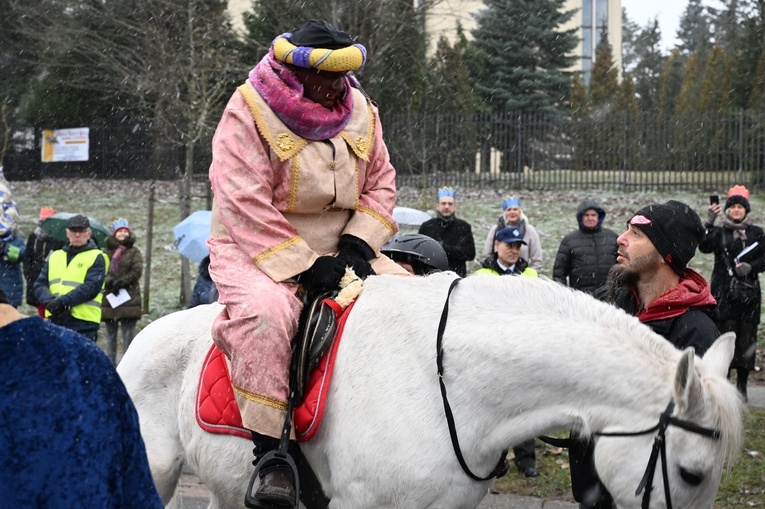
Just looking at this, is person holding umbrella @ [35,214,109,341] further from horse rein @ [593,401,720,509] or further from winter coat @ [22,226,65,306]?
horse rein @ [593,401,720,509]

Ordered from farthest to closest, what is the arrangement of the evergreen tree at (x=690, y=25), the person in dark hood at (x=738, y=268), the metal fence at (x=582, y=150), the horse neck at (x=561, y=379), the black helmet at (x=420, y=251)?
the evergreen tree at (x=690, y=25)
the metal fence at (x=582, y=150)
the person in dark hood at (x=738, y=268)
the black helmet at (x=420, y=251)
the horse neck at (x=561, y=379)

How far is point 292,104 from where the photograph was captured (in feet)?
12.8

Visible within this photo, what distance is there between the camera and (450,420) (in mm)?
3330

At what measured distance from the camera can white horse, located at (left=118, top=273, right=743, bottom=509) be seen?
302 cm

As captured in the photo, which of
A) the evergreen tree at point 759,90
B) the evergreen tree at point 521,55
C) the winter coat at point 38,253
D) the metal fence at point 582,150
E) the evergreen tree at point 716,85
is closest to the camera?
the winter coat at point 38,253

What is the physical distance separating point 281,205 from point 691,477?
198 cm

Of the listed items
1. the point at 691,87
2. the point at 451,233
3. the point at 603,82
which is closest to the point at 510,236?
the point at 451,233

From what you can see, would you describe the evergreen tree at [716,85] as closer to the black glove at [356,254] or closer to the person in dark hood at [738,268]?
the person in dark hood at [738,268]

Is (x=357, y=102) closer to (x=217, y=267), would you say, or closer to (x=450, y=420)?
(x=217, y=267)

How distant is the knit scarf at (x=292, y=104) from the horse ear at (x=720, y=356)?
1822 mm

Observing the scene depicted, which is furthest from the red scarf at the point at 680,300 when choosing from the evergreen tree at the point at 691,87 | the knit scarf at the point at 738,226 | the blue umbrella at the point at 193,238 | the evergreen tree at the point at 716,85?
the evergreen tree at the point at 691,87

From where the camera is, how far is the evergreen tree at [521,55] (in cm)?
3316

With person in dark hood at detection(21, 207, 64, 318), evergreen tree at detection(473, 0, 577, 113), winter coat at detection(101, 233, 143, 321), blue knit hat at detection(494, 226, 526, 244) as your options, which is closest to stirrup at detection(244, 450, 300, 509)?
blue knit hat at detection(494, 226, 526, 244)

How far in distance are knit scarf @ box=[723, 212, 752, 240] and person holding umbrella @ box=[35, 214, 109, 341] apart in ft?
20.6
